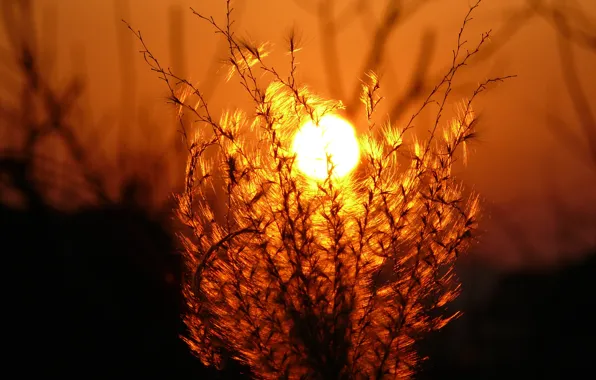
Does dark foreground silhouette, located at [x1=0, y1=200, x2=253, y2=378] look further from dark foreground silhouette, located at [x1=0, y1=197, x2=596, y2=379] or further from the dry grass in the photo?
the dry grass

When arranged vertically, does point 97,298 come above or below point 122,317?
above

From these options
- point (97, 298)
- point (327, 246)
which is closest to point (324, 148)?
point (327, 246)

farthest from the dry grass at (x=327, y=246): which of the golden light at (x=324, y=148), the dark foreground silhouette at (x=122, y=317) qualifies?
the dark foreground silhouette at (x=122, y=317)

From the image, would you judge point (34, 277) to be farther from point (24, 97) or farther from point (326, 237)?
point (326, 237)

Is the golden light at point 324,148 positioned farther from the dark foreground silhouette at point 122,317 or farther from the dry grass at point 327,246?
the dark foreground silhouette at point 122,317

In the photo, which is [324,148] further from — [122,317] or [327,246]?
[122,317]

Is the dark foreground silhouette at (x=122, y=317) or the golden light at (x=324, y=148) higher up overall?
the dark foreground silhouette at (x=122, y=317)

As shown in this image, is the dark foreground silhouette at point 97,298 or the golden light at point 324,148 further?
the dark foreground silhouette at point 97,298

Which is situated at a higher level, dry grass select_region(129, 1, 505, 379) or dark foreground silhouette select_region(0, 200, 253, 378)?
dark foreground silhouette select_region(0, 200, 253, 378)

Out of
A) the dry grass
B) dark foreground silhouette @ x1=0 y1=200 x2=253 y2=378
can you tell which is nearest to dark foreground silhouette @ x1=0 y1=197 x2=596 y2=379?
dark foreground silhouette @ x1=0 y1=200 x2=253 y2=378

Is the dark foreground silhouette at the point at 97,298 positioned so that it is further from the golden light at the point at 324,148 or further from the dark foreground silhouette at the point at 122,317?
the golden light at the point at 324,148
